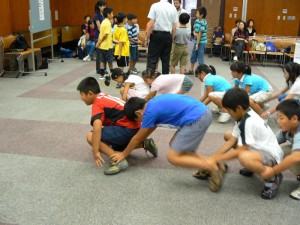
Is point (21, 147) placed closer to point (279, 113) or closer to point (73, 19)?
point (279, 113)

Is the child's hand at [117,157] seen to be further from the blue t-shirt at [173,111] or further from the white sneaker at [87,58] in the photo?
the white sneaker at [87,58]

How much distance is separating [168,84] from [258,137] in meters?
1.54

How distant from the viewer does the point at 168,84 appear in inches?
151

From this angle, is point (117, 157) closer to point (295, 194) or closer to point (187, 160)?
point (187, 160)

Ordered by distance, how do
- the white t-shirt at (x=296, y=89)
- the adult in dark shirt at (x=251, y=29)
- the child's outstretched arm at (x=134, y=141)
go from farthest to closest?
the adult in dark shirt at (x=251, y=29)
the white t-shirt at (x=296, y=89)
the child's outstretched arm at (x=134, y=141)

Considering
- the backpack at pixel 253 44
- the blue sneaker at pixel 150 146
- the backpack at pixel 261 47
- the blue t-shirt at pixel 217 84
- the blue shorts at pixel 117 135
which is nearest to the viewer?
the blue shorts at pixel 117 135

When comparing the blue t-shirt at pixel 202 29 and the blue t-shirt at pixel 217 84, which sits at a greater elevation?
the blue t-shirt at pixel 202 29

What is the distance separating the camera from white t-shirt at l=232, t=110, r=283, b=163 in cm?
244

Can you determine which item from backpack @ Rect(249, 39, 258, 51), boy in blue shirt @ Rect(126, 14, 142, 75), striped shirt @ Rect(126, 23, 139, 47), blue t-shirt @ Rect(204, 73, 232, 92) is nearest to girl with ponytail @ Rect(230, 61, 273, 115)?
blue t-shirt @ Rect(204, 73, 232, 92)

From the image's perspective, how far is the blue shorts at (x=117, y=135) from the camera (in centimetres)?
299

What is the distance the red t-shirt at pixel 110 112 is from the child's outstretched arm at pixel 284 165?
1.15 metres

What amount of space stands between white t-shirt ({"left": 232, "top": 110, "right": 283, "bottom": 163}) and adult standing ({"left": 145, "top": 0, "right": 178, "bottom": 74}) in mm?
3371

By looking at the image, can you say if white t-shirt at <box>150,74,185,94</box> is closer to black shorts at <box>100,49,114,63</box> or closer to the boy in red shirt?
the boy in red shirt

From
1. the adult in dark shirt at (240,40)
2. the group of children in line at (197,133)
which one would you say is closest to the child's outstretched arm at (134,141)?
the group of children in line at (197,133)
